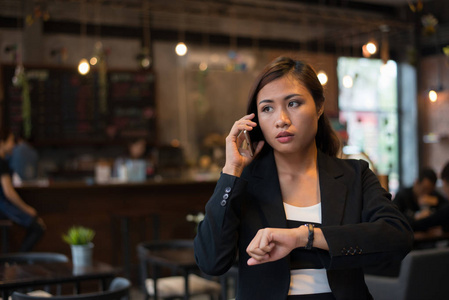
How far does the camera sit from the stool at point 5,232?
18.3 feet

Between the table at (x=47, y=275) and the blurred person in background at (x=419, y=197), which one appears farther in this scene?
the blurred person in background at (x=419, y=197)

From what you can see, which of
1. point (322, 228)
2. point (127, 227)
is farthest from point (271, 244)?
point (127, 227)

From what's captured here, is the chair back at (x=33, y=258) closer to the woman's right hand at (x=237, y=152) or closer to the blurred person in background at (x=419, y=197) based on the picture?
the woman's right hand at (x=237, y=152)

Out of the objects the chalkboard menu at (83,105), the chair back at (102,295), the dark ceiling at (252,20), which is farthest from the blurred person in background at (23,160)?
the chair back at (102,295)

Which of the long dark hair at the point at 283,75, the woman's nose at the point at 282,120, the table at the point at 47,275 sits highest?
the long dark hair at the point at 283,75

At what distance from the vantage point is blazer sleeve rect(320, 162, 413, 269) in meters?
1.30

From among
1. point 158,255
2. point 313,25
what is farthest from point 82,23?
point 158,255

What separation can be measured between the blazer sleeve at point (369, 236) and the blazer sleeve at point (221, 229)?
0.67 ft

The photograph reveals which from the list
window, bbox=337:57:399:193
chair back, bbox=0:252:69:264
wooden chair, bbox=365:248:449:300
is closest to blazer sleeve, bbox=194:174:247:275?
wooden chair, bbox=365:248:449:300

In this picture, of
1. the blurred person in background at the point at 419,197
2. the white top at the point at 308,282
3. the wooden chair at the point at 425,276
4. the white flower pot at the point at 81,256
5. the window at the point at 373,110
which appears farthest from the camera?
the window at the point at 373,110

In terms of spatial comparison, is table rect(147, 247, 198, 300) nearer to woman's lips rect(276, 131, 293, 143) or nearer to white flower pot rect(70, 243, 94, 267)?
white flower pot rect(70, 243, 94, 267)

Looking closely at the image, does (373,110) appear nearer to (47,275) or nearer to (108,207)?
(108,207)

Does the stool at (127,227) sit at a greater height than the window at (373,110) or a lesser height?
lesser

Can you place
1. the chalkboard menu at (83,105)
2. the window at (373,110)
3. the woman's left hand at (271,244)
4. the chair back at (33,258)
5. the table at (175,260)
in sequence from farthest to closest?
the window at (373,110)
the chalkboard menu at (83,105)
the chair back at (33,258)
the table at (175,260)
the woman's left hand at (271,244)
